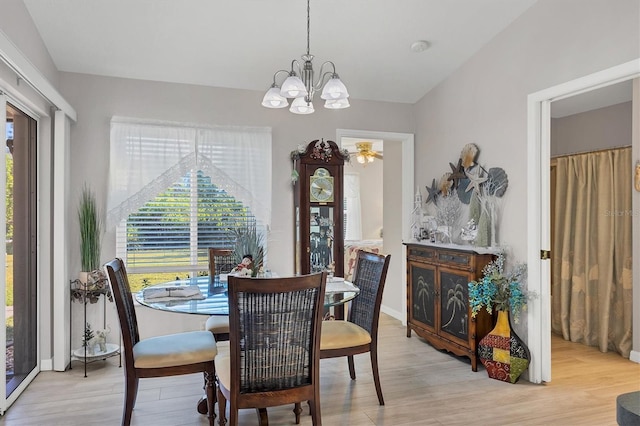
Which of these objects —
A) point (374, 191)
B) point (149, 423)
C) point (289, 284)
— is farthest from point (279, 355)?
point (374, 191)

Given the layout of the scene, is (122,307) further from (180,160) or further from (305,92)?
(180,160)

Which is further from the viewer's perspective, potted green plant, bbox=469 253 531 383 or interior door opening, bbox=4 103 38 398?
potted green plant, bbox=469 253 531 383

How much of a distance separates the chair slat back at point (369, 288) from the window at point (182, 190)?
1.46 metres

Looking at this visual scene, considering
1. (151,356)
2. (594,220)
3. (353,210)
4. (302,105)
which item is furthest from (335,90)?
(353,210)

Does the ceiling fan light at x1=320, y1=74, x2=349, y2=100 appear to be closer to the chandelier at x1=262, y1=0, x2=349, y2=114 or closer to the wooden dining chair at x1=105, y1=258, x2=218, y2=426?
the chandelier at x1=262, y1=0, x2=349, y2=114

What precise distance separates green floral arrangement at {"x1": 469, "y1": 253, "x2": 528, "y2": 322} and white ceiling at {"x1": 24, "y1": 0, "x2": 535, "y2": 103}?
1.92 m

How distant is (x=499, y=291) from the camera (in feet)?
10.9

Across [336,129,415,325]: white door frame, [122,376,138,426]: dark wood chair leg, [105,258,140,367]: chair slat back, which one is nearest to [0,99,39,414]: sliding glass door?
[105,258,140,367]: chair slat back

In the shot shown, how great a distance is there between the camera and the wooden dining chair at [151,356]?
2.40m

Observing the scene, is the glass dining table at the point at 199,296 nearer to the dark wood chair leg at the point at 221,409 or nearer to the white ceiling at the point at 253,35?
the dark wood chair leg at the point at 221,409

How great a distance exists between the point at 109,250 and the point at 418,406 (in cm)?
293

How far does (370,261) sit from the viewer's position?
3.10m

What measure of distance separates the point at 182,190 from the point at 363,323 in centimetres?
219

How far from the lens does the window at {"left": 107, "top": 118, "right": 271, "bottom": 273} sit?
3951 mm
